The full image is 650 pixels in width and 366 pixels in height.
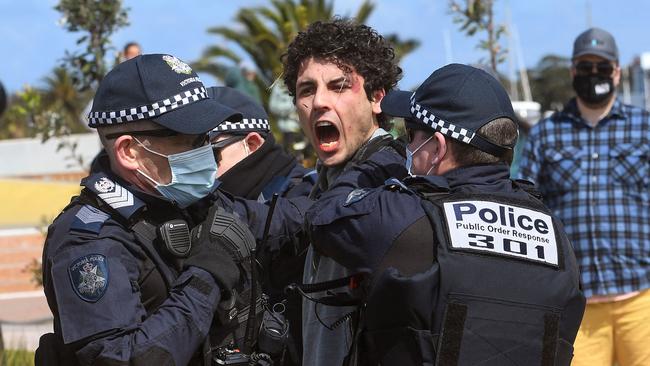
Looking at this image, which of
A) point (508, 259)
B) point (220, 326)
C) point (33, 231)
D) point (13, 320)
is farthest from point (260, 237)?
point (33, 231)

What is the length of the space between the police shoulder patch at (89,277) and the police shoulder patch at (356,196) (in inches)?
28.3

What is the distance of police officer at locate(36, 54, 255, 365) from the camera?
9.38 ft

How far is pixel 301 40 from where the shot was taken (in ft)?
12.7

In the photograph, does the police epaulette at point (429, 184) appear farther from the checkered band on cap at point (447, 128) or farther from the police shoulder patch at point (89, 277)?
the police shoulder patch at point (89, 277)

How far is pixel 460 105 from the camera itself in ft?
9.95

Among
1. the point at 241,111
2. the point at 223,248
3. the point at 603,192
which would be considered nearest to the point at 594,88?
the point at 603,192

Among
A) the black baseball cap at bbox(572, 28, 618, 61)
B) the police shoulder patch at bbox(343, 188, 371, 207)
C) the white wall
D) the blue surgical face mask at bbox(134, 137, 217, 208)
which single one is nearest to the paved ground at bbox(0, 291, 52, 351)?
the black baseball cap at bbox(572, 28, 618, 61)

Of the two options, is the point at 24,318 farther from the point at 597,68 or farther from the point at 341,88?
the point at 341,88

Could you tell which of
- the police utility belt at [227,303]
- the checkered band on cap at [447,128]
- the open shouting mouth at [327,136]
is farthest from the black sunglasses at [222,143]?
the checkered band on cap at [447,128]

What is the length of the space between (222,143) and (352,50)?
905mm

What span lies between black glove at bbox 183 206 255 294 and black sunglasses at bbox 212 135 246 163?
1181 mm

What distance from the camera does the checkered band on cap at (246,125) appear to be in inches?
175

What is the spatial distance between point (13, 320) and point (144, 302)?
775cm

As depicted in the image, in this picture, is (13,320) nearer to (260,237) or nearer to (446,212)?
(260,237)
